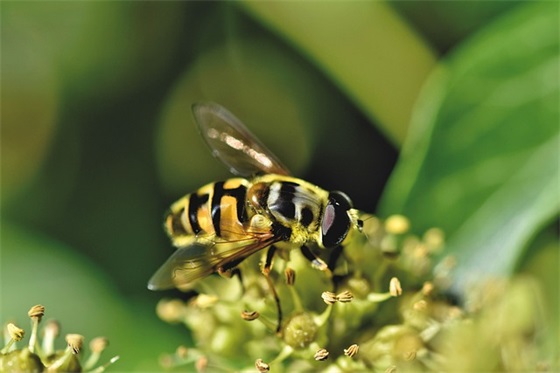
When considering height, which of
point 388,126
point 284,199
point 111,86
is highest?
point 111,86

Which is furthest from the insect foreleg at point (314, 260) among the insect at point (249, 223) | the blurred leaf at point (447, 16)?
the blurred leaf at point (447, 16)

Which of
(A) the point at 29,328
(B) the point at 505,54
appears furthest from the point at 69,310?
(B) the point at 505,54

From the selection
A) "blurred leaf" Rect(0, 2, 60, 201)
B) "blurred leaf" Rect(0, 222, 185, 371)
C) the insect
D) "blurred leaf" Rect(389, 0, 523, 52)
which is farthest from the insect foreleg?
"blurred leaf" Rect(0, 2, 60, 201)

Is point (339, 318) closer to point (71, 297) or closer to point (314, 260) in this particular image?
point (314, 260)

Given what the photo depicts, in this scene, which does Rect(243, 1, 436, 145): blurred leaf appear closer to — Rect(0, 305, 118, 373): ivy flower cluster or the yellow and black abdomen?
the yellow and black abdomen

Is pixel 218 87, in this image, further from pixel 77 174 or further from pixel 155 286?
pixel 155 286

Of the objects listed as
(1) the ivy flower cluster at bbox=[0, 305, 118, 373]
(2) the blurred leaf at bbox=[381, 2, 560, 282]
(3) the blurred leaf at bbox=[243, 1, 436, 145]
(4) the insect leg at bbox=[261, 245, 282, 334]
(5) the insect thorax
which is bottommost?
(1) the ivy flower cluster at bbox=[0, 305, 118, 373]

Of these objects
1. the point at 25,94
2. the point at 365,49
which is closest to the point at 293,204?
the point at 365,49
